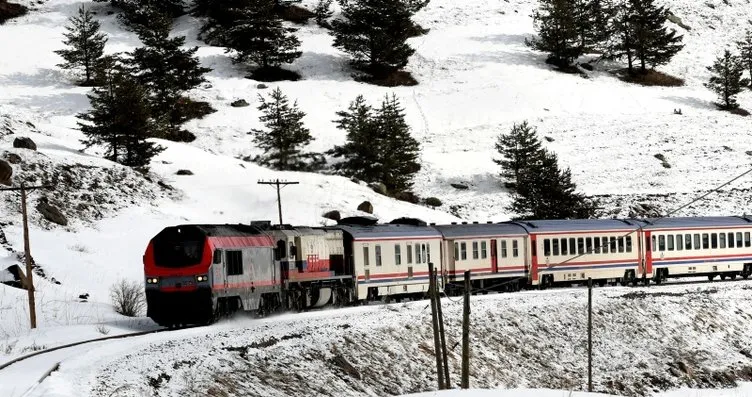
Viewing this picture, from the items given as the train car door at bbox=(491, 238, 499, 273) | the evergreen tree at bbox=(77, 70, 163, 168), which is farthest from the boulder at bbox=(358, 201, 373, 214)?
the train car door at bbox=(491, 238, 499, 273)

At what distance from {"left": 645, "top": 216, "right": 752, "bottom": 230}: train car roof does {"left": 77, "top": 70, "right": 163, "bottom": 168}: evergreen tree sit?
2942cm

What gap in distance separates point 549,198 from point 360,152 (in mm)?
14396

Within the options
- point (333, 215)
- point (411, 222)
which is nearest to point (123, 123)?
point (333, 215)

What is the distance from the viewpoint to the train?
91.0 feet

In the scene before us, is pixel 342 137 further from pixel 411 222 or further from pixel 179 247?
pixel 179 247

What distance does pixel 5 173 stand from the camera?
160ft

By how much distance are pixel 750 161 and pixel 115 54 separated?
56.7 metres

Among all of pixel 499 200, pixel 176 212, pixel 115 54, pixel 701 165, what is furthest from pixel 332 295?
pixel 115 54

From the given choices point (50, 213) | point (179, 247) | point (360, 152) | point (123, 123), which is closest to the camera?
point (179, 247)

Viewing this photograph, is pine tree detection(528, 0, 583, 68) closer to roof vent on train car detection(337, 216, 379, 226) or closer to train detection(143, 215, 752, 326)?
train detection(143, 215, 752, 326)

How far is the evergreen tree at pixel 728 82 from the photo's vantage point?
319 ft

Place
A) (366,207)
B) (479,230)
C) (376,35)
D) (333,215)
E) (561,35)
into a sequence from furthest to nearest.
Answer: (561,35) < (376,35) < (366,207) < (333,215) < (479,230)

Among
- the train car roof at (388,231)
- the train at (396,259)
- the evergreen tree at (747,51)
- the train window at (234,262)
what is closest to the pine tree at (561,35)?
the evergreen tree at (747,51)

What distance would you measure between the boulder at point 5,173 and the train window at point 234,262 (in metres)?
24.0
